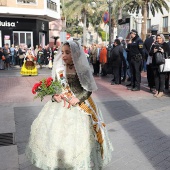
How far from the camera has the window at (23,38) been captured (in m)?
29.3

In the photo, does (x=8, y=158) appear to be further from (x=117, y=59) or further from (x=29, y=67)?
(x=29, y=67)

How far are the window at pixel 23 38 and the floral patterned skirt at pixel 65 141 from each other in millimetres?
26514

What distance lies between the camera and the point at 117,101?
8.63 meters

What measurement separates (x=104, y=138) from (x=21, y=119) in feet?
10.7

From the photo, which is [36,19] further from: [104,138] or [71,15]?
[104,138]

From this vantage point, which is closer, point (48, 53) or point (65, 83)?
point (65, 83)

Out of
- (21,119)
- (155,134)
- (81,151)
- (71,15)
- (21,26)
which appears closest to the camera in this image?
(81,151)

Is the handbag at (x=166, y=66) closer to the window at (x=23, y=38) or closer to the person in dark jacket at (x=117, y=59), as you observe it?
the person in dark jacket at (x=117, y=59)

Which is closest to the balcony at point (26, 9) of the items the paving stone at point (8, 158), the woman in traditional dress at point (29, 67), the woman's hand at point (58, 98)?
the woman in traditional dress at point (29, 67)

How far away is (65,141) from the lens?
3.34m

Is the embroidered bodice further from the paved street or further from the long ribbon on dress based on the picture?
the paved street

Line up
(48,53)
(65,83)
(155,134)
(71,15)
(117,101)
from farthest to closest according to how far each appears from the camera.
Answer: (71,15) → (48,53) → (117,101) → (155,134) → (65,83)

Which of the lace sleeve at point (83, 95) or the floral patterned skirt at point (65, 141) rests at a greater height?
the lace sleeve at point (83, 95)

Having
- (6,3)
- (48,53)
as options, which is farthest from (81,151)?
(6,3)
